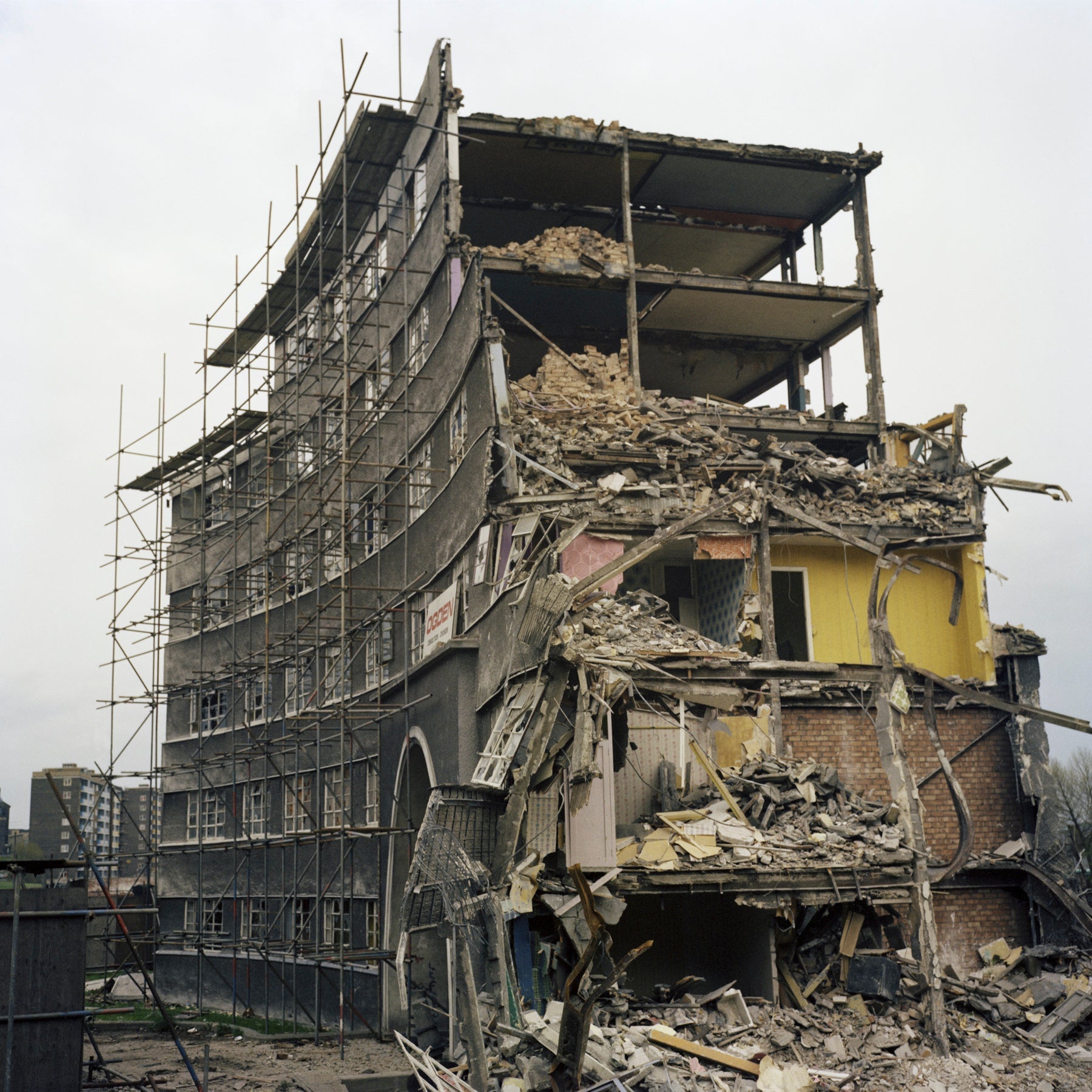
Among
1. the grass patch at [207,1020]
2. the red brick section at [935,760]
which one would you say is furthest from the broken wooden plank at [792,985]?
the grass patch at [207,1020]

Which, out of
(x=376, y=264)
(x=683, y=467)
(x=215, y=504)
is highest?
(x=376, y=264)

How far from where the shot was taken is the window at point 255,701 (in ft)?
95.4

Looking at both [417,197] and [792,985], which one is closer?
[792,985]

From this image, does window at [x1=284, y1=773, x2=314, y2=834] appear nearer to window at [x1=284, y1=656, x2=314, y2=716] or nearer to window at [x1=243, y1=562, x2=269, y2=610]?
window at [x1=284, y1=656, x2=314, y2=716]

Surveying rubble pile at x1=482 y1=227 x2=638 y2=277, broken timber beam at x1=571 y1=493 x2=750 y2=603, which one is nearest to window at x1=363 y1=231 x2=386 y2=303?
rubble pile at x1=482 y1=227 x2=638 y2=277

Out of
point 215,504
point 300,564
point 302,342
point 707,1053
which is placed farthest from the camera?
point 215,504

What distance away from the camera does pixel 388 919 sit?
21.5m

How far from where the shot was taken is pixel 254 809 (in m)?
29.4

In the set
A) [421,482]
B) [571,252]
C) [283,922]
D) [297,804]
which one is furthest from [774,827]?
[283,922]

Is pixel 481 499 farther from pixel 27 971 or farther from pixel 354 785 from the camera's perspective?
pixel 27 971

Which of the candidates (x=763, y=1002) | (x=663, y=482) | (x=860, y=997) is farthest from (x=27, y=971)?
(x=663, y=482)

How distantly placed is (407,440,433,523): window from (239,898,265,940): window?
9.50 meters

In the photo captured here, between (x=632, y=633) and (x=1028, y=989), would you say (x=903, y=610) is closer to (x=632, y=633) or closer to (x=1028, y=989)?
(x=1028, y=989)

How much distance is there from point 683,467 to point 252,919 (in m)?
15.3
